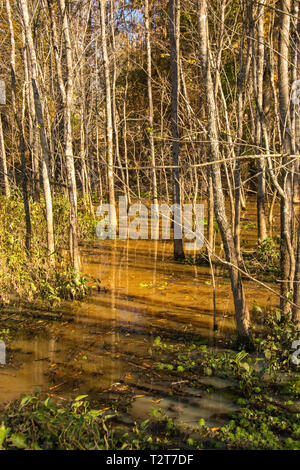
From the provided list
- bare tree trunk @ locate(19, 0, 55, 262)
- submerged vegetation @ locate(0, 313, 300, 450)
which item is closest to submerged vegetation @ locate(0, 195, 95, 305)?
bare tree trunk @ locate(19, 0, 55, 262)

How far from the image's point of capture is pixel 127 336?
567 cm

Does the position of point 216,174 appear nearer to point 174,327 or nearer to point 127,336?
point 174,327

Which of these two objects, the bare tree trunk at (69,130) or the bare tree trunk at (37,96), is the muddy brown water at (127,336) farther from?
the bare tree trunk at (37,96)

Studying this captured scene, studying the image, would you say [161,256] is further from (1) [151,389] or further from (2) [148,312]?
(1) [151,389]

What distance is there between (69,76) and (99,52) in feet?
44.8

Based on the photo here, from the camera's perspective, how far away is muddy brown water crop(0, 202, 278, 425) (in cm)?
416

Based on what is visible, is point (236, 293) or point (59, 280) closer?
point (236, 293)

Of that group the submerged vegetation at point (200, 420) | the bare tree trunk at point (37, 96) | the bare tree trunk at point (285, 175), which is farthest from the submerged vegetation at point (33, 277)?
the bare tree trunk at point (285, 175)

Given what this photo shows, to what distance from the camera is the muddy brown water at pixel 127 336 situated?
13.6 feet

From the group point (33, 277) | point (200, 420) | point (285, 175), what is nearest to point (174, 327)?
point (200, 420)

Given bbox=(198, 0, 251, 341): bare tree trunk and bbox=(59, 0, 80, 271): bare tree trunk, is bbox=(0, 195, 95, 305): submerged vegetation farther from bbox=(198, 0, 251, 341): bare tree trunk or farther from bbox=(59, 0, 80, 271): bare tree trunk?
bbox=(198, 0, 251, 341): bare tree trunk

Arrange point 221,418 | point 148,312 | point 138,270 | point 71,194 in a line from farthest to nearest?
point 138,270, point 71,194, point 148,312, point 221,418

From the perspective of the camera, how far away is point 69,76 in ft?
22.4
